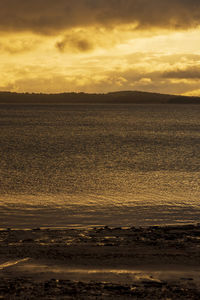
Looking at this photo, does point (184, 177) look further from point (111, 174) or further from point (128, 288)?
point (128, 288)

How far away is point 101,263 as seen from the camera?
507 inches

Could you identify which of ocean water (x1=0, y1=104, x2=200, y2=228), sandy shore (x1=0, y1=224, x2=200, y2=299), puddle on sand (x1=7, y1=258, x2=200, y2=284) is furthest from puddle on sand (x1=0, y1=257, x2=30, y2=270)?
ocean water (x1=0, y1=104, x2=200, y2=228)

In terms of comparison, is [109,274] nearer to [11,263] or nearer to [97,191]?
[11,263]

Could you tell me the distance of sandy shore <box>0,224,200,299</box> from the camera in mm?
10555

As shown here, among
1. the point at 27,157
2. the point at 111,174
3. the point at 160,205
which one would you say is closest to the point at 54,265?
the point at 160,205

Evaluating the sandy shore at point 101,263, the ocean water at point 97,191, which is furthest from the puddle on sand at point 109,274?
the ocean water at point 97,191

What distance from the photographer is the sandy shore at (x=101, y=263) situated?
10.6 m

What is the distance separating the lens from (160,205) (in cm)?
2342

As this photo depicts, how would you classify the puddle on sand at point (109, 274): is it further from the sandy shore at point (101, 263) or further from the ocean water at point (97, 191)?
the ocean water at point (97, 191)

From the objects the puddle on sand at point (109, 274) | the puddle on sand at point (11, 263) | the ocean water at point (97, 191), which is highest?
the puddle on sand at point (11, 263)

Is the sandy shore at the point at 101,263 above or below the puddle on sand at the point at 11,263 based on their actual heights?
below

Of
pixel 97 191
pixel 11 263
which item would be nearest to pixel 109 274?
pixel 11 263

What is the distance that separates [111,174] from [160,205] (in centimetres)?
1220

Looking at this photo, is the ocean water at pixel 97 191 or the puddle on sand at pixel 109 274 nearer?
the puddle on sand at pixel 109 274
